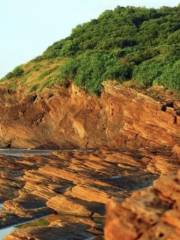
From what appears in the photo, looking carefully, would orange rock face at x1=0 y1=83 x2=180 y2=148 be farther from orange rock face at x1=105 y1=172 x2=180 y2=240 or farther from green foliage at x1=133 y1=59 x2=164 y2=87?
orange rock face at x1=105 y1=172 x2=180 y2=240

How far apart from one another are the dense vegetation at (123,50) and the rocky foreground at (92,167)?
262 centimetres

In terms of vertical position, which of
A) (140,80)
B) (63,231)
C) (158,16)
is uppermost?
(158,16)

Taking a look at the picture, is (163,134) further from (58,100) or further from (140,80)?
(58,100)

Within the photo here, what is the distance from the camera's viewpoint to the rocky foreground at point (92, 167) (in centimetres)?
2298

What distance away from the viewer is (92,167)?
160 feet

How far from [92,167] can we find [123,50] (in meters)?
31.1

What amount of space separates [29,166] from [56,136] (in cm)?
1879

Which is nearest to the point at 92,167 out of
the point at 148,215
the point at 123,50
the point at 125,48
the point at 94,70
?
the point at 148,215

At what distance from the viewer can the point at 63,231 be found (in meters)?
35.0

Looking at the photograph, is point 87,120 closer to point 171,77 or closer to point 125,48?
point 171,77

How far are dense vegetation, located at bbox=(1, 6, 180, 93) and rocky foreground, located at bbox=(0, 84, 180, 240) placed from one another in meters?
2.62

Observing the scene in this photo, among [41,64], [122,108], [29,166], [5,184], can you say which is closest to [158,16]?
[41,64]

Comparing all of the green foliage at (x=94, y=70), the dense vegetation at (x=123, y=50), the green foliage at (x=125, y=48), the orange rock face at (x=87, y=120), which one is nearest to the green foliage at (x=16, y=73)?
the dense vegetation at (x=123, y=50)

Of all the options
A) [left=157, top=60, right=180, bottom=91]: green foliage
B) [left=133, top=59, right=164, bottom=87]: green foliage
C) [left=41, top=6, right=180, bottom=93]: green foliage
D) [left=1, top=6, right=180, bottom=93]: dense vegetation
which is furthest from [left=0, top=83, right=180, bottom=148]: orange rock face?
[left=157, top=60, right=180, bottom=91]: green foliage
